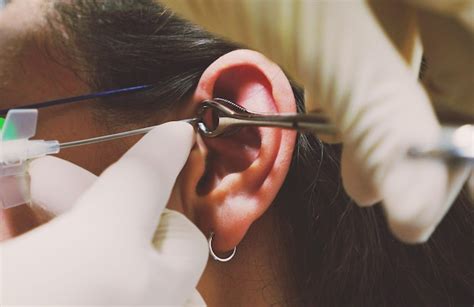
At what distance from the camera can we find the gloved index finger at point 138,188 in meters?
0.62

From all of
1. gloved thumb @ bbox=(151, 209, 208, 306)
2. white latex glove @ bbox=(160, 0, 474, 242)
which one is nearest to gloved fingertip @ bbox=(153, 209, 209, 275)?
gloved thumb @ bbox=(151, 209, 208, 306)

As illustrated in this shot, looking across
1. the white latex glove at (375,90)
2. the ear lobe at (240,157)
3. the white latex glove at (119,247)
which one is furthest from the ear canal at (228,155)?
the white latex glove at (375,90)

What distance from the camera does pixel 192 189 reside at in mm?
812

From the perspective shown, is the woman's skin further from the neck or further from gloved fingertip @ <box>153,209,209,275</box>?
gloved fingertip @ <box>153,209,209,275</box>

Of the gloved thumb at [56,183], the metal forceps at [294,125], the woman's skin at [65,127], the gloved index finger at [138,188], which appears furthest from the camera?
the woman's skin at [65,127]

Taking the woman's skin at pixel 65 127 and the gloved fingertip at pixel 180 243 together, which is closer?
the gloved fingertip at pixel 180 243

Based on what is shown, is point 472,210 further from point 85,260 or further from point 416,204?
point 85,260

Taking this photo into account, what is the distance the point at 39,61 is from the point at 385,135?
0.58 metres

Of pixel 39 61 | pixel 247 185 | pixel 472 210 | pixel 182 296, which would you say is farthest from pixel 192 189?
pixel 472 210

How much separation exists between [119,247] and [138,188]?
2.9 inches

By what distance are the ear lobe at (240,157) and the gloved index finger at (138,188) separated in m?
0.11

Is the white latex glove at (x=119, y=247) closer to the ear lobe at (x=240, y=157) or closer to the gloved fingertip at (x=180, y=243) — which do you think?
the gloved fingertip at (x=180, y=243)

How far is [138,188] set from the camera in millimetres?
642

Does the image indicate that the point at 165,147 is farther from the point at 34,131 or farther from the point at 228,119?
the point at 34,131
